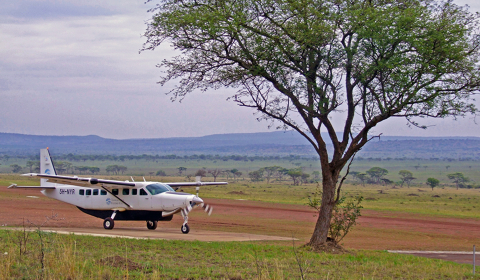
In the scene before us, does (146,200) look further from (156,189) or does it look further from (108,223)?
(108,223)

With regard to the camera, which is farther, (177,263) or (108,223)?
(108,223)

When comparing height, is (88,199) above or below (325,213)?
below

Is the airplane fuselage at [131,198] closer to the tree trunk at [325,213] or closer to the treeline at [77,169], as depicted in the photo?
the tree trunk at [325,213]

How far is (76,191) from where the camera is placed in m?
26.7

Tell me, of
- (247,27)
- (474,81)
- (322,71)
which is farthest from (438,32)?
(247,27)

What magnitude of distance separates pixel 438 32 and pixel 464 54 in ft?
4.19

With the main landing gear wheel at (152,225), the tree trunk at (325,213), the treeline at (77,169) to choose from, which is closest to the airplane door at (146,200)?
the main landing gear wheel at (152,225)

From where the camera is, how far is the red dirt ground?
25703mm

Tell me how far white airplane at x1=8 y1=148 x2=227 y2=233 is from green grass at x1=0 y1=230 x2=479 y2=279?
7.40 metres

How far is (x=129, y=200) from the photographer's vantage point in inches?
998

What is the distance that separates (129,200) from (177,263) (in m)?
13.8

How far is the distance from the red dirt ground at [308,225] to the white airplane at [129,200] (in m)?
1.56

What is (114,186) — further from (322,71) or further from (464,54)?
(464,54)

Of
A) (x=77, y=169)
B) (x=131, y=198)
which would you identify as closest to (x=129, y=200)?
(x=131, y=198)
